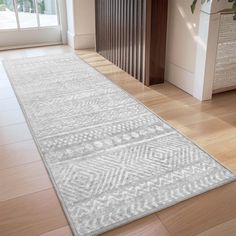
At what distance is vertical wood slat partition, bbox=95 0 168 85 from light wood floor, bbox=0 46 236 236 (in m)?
0.18

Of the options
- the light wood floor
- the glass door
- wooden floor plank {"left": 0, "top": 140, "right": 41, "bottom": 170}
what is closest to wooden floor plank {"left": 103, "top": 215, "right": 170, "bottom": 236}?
the light wood floor

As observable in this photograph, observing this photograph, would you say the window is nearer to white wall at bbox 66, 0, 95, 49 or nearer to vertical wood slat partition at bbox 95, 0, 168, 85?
white wall at bbox 66, 0, 95, 49

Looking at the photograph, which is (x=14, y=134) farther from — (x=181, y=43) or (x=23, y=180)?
(x=181, y=43)

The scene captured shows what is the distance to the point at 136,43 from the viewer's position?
2512 millimetres

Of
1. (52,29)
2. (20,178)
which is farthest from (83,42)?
(20,178)

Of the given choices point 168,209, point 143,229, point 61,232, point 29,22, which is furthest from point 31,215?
point 29,22

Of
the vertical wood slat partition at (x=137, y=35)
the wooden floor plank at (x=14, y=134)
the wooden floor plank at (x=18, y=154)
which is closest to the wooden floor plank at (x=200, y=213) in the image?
the wooden floor plank at (x=18, y=154)

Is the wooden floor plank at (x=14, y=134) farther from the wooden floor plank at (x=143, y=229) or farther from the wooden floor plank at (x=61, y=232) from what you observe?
the wooden floor plank at (x=143, y=229)

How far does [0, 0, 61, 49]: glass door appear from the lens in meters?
3.46

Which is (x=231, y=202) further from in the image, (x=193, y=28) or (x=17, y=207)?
(x=193, y=28)

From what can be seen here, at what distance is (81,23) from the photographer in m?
3.48

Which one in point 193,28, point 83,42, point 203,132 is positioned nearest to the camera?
point 203,132

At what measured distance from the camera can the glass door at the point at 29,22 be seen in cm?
346

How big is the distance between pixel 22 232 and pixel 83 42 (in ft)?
8.86
